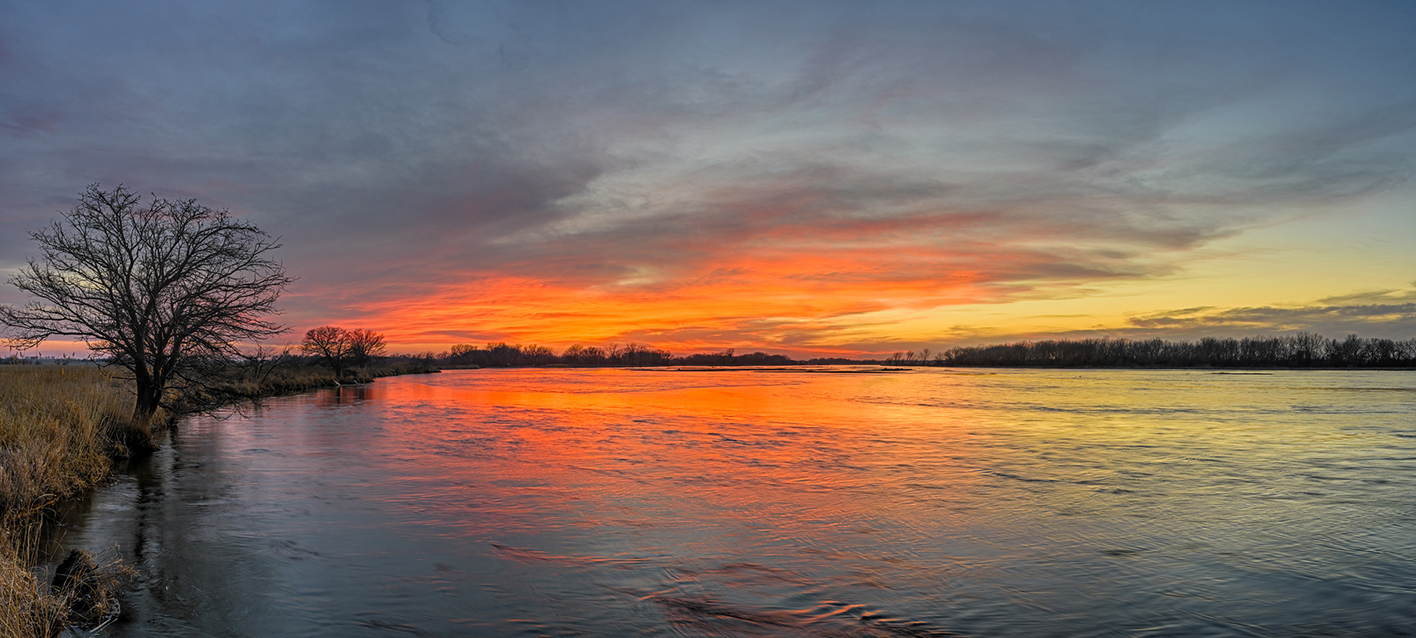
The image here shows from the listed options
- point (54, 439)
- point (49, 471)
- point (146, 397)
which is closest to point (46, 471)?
point (49, 471)

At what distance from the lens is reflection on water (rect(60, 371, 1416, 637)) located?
580 cm

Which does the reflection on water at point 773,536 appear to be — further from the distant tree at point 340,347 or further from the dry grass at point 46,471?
the distant tree at point 340,347

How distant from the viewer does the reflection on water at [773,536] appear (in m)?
5.80

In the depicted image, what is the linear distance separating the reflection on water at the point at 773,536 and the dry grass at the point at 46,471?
49 centimetres

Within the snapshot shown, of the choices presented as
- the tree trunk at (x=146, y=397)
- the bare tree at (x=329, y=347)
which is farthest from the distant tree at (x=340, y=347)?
the tree trunk at (x=146, y=397)

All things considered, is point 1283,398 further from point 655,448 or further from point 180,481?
point 180,481

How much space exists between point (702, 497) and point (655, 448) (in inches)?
224

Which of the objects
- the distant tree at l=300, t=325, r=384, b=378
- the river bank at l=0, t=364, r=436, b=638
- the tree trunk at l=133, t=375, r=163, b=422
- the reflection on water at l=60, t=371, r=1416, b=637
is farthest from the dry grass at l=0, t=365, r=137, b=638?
the distant tree at l=300, t=325, r=384, b=378

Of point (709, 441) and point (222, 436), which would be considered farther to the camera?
point (222, 436)

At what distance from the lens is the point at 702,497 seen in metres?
10.5

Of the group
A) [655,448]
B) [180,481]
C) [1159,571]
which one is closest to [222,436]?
[180,481]

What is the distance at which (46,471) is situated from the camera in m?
9.33

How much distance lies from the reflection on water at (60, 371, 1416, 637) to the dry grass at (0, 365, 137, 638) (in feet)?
1.60

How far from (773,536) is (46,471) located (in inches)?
384
